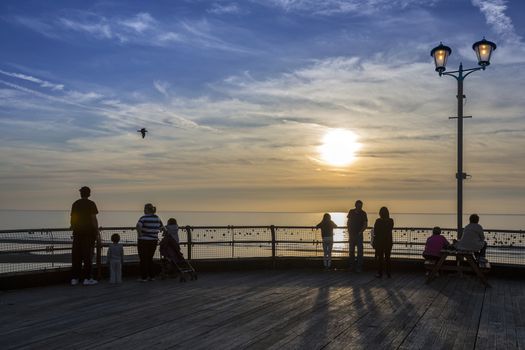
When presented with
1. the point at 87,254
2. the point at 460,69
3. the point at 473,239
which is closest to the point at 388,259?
the point at 473,239

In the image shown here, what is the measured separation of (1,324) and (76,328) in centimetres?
119

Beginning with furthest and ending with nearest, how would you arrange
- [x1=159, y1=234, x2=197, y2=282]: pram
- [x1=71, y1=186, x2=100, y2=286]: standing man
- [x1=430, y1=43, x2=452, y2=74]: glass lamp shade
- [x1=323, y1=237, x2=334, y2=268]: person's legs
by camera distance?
[x1=323, y1=237, x2=334, y2=268]: person's legs
[x1=430, y1=43, x2=452, y2=74]: glass lamp shade
[x1=159, y1=234, x2=197, y2=282]: pram
[x1=71, y1=186, x2=100, y2=286]: standing man

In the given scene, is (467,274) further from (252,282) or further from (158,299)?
(158,299)

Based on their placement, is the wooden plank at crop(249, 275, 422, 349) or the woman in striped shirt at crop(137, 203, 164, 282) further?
the woman in striped shirt at crop(137, 203, 164, 282)

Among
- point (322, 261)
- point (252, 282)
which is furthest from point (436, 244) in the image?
point (252, 282)

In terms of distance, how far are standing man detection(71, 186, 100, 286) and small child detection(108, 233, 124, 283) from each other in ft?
1.49

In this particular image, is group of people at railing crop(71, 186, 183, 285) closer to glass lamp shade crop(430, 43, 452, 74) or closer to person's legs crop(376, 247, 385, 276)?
person's legs crop(376, 247, 385, 276)

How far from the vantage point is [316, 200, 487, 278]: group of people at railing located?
11.1 metres

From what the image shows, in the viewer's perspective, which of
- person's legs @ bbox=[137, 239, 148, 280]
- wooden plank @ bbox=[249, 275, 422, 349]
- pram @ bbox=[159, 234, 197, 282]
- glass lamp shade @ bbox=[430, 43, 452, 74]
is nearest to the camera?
wooden plank @ bbox=[249, 275, 422, 349]

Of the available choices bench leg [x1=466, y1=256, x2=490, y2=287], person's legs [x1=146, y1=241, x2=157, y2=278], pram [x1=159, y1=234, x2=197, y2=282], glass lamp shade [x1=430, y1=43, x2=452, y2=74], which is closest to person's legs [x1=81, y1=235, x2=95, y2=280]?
person's legs [x1=146, y1=241, x2=157, y2=278]

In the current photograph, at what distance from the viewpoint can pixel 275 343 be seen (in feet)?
19.3

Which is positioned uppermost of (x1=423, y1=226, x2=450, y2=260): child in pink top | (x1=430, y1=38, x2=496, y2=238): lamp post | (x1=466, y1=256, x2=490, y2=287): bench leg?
(x1=430, y1=38, x2=496, y2=238): lamp post

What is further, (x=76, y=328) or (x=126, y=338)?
(x=76, y=328)

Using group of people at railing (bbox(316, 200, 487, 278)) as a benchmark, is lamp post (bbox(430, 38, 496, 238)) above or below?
above
